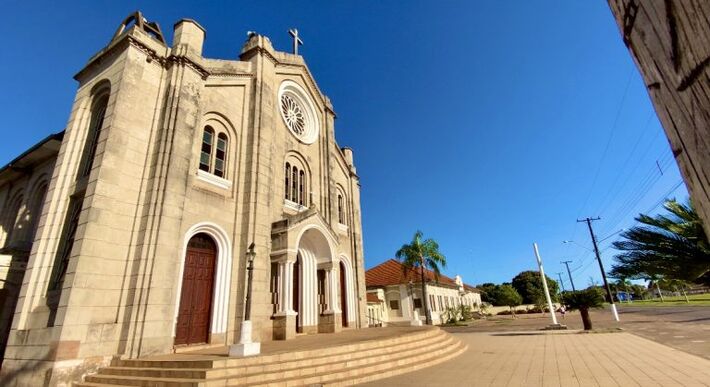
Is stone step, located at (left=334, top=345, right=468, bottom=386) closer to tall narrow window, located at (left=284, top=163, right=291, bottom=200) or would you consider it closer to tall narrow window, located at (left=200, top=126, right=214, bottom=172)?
tall narrow window, located at (left=200, top=126, right=214, bottom=172)

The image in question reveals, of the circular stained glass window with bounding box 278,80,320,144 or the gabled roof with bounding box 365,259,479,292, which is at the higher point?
the circular stained glass window with bounding box 278,80,320,144

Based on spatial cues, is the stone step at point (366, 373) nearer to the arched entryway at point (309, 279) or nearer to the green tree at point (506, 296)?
the arched entryway at point (309, 279)

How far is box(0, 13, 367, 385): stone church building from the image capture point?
968cm

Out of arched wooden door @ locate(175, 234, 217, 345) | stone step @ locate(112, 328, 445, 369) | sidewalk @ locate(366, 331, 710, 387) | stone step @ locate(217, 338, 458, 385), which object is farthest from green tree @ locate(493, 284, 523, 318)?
arched wooden door @ locate(175, 234, 217, 345)

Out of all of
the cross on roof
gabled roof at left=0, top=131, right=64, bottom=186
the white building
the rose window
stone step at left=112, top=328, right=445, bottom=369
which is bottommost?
stone step at left=112, top=328, right=445, bottom=369

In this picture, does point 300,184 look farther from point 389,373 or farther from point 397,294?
point 397,294

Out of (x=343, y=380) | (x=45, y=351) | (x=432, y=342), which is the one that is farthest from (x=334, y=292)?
(x=45, y=351)

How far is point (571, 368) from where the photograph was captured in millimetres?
9219

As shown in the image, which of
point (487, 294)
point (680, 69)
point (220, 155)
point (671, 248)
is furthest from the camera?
point (487, 294)

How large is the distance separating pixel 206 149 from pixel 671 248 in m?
14.4

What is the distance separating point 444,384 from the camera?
812 centimetres

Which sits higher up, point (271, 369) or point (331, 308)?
point (331, 308)

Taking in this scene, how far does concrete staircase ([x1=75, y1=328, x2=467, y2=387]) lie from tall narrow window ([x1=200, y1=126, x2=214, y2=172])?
731 cm

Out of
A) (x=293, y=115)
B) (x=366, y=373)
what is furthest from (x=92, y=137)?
(x=366, y=373)
